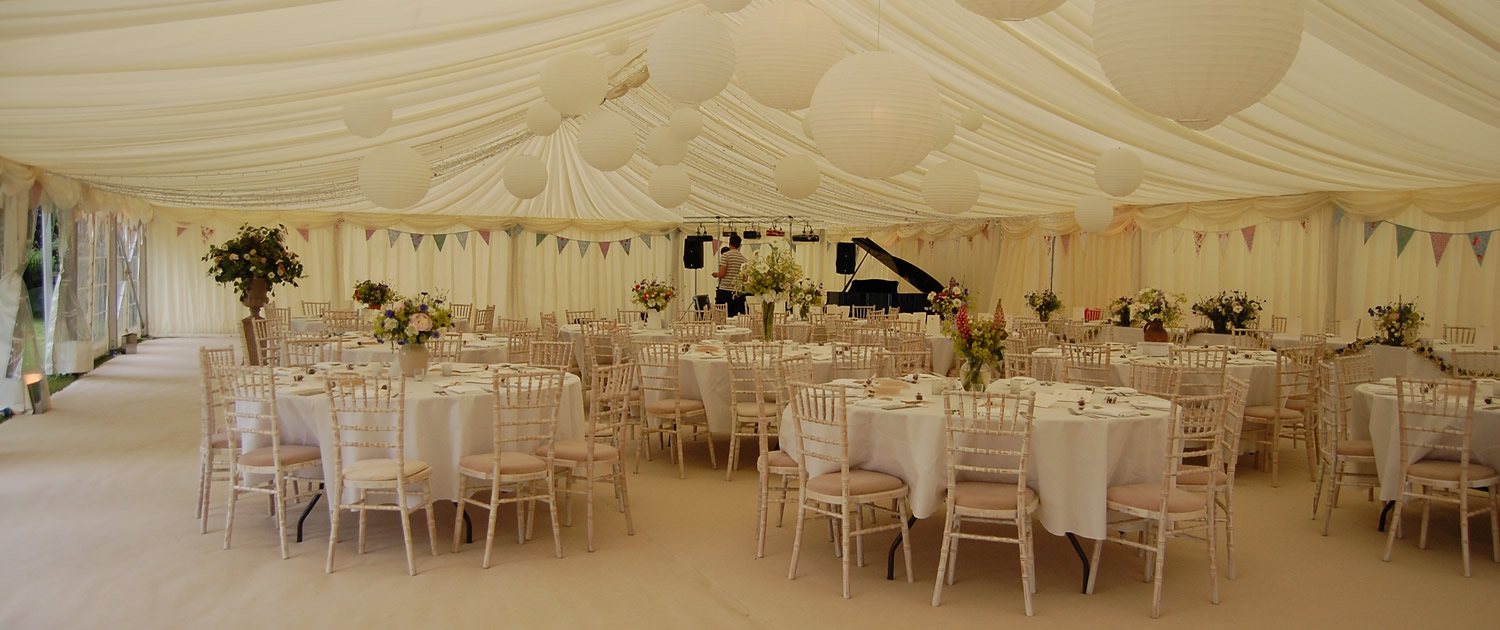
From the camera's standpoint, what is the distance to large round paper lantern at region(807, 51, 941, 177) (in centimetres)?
388

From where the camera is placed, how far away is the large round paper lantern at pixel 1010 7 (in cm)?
319

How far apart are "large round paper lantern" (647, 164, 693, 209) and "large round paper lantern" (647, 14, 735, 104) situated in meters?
3.00

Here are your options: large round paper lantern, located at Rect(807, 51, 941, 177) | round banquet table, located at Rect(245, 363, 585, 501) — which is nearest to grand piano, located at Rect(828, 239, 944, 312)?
round banquet table, located at Rect(245, 363, 585, 501)

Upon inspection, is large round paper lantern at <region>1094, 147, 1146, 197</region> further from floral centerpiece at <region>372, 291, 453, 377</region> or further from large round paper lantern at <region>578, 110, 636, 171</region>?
floral centerpiece at <region>372, 291, 453, 377</region>

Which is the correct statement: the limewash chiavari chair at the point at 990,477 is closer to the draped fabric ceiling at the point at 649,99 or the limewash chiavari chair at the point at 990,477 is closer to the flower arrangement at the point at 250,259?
the draped fabric ceiling at the point at 649,99

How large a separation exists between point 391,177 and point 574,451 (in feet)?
9.37

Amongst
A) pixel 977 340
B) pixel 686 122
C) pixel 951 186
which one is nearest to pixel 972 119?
pixel 951 186

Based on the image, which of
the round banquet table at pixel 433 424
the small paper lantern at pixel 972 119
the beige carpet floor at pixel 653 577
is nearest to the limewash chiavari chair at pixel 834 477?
the beige carpet floor at pixel 653 577

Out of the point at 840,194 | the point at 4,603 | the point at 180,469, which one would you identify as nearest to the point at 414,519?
the point at 4,603

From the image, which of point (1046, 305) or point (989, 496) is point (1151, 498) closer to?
point (989, 496)

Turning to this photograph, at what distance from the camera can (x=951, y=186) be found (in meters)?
7.50

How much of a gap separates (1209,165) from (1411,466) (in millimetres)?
4218

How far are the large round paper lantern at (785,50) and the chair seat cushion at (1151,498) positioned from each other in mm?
2362

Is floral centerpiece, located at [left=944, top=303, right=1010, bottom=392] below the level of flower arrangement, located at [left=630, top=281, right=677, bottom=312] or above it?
below
